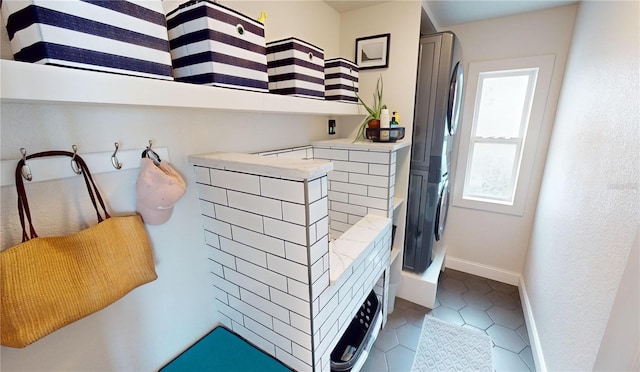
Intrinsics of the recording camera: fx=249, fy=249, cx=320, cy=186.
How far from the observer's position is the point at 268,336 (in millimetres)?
961

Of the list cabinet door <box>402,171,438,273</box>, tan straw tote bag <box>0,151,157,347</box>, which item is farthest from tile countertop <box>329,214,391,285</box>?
tan straw tote bag <box>0,151,157,347</box>

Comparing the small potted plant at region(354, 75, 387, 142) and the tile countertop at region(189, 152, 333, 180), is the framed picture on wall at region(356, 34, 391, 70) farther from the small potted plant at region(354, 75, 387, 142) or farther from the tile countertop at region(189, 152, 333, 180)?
the tile countertop at region(189, 152, 333, 180)

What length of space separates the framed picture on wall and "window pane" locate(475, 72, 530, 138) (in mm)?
1009

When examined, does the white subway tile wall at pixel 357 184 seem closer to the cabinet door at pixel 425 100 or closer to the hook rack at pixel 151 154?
the cabinet door at pixel 425 100

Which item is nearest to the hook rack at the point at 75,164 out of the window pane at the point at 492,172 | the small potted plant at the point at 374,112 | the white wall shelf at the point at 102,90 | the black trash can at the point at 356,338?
the white wall shelf at the point at 102,90

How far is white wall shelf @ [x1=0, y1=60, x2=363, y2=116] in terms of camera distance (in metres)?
0.44

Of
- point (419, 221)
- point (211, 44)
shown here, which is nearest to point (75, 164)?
point (211, 44)

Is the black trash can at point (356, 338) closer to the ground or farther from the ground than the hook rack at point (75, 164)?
closer to the ground

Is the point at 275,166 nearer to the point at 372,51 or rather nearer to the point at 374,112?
the point at 374,112

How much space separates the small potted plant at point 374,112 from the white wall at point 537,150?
0.96 metres

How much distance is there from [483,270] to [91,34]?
115 inches

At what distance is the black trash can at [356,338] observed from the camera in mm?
1166

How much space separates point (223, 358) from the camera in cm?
94

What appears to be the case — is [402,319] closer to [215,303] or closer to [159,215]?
[215,303]
